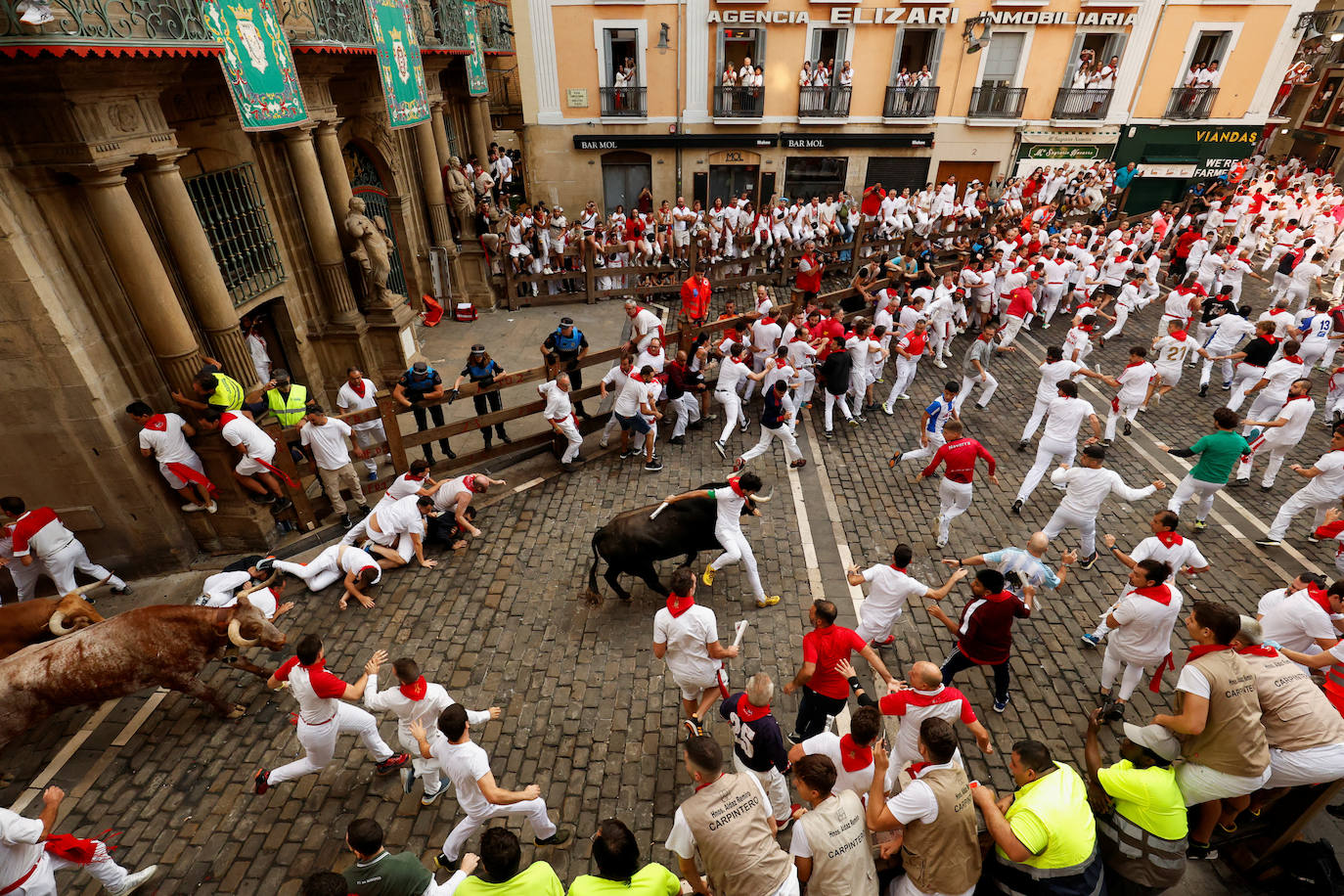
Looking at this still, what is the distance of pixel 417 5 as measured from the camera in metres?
14.3

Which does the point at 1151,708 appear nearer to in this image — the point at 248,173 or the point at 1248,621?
the point at 1248,621

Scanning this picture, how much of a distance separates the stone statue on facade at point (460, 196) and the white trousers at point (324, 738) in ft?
47.8

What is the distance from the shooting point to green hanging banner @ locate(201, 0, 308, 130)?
24.3 feet

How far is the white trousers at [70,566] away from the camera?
7.75 m

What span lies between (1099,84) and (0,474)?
31.9 metres

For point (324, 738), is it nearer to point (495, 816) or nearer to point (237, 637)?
point (495, 816)

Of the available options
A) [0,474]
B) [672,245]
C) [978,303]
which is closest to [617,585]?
[0,474]

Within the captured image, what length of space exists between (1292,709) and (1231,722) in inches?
22.2

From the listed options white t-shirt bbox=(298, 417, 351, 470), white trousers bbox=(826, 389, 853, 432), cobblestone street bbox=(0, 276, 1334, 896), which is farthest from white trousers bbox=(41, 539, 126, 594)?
white trousers bbox=(826, 389, 853, 432)

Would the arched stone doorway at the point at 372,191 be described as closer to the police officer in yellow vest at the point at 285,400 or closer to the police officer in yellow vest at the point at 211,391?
the police officer in yellow vest at the point at 285,400

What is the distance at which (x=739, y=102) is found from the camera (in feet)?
78.6

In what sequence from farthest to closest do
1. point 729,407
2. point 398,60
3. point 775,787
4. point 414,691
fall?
point 398,60
point 729,407
point 414,691
point 775,787

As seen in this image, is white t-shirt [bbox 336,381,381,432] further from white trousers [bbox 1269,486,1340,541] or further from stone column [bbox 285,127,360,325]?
white trousers [bbox 1269,486,1340,541]

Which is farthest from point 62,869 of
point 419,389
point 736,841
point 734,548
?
point 419,389
